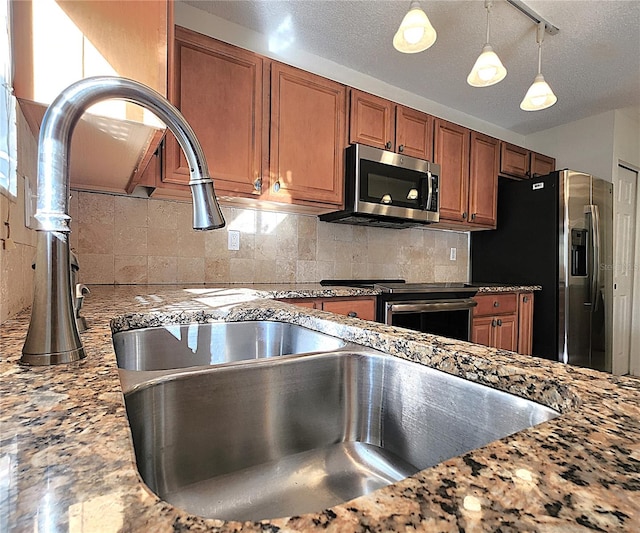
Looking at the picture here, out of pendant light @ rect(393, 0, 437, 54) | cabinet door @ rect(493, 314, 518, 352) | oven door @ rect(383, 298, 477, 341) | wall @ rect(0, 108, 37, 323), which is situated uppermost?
pendant light @ rect(393, 0, 437, 54)

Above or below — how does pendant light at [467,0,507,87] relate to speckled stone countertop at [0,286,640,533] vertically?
above

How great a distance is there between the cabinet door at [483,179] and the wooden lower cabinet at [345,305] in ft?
4.84

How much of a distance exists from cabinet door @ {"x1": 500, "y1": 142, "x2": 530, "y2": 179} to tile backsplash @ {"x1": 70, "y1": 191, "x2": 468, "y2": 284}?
88 cm

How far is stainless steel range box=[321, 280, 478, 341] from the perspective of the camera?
2.16 metres

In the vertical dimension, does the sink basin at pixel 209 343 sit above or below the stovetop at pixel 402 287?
below

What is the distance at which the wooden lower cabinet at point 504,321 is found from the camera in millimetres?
2617

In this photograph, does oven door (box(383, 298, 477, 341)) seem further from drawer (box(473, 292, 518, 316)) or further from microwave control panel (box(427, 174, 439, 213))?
microwave control panel (box(427, 174, 439, 213))

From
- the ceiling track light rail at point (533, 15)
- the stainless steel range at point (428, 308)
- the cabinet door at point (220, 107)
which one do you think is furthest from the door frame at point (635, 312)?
the cabinet door at point (220, 107)

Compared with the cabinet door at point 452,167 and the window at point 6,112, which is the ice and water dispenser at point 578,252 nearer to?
the cabinet door at point 452,167

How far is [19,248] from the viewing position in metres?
0.89

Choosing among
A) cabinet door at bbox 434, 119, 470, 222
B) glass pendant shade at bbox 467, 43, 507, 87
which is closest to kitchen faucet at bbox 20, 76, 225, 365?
glass pendant shade at bbox 467, 43, 507, 87

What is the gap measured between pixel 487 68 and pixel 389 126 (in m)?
0.86

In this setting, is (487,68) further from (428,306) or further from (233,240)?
(233,240)

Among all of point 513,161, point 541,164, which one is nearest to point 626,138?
point 541,164
